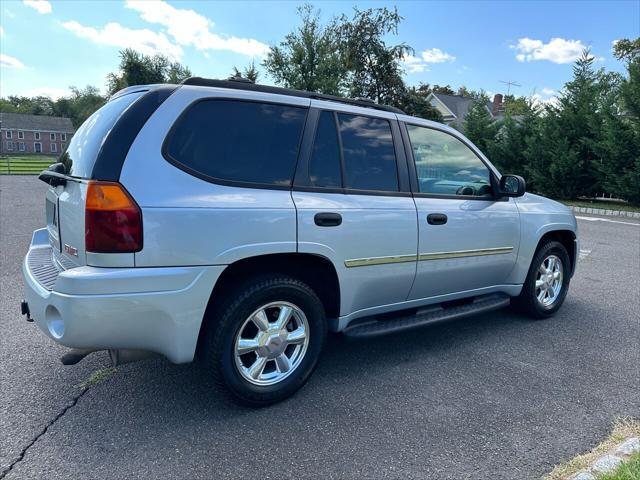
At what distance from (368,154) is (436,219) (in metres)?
0.72

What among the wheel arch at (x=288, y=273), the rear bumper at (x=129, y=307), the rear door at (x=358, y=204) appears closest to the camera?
the rear bumper at (x=129, y=307)

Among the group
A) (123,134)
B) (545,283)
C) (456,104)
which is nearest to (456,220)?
(545,283)

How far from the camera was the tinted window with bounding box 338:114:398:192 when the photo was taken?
10.3 ft

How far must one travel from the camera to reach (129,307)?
2285mm

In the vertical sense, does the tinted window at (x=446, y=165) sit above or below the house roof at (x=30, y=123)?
below

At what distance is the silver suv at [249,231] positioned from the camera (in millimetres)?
2301

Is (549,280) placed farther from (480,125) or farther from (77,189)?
(480,125)

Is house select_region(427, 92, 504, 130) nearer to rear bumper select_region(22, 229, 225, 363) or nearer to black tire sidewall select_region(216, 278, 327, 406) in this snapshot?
black tire sidewall select_region(216, 278, 327, 406)

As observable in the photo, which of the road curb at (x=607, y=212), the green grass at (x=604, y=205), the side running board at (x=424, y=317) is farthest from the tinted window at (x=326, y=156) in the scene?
the green grass at (x=604, y=205)

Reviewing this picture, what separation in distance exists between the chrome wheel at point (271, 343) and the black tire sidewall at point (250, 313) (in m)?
0.03

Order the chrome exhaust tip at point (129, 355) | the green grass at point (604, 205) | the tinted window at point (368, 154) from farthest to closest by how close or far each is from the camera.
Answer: the green grass at point (604, 205) → the tinted window at point (368, 154) → the chrome exhaust tip at point (129, 355)

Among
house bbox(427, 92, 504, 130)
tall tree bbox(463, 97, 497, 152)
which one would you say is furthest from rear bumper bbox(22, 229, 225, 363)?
house bbox(427, 92, 504, 130)

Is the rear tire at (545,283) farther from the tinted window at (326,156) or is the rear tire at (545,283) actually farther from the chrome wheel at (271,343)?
the chrome wheel at (271,343)

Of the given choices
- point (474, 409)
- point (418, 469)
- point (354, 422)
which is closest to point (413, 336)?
point (474, 409)
